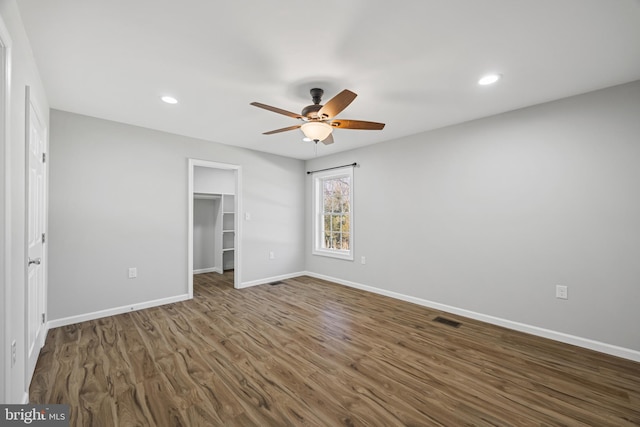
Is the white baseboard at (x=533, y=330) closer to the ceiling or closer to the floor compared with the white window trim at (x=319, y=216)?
closer to the floor

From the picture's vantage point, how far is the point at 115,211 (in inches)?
139

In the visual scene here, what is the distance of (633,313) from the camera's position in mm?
2447

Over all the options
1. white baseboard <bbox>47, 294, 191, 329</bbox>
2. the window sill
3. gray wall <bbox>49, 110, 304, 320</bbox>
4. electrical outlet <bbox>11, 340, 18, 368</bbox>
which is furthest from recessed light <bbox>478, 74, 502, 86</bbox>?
white baseboard <bbox>47, 294, 191, 329</bbox>

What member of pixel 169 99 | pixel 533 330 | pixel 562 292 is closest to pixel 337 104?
pixel 169 99

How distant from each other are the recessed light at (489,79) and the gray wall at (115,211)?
3.73 m

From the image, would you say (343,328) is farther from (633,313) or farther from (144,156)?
(144,156)

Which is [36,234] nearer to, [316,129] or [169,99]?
[169,99]

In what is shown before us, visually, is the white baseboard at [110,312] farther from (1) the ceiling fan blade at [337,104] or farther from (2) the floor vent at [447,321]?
(2) the floor vent at [447,321]

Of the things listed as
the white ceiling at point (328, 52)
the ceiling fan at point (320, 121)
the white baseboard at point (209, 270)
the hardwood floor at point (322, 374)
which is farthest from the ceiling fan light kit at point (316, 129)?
the white baseboard at point (209, 270)

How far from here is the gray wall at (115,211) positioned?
3170mm

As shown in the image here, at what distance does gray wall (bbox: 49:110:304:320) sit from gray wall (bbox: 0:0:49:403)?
1619 millimetres

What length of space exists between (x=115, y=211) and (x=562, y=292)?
5349 mm

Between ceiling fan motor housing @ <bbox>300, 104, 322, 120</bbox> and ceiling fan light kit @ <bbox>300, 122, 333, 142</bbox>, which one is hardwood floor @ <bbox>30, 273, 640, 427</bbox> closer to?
ceiling fan light kit @ <bbox>300, 122, 333, 142</bbox>

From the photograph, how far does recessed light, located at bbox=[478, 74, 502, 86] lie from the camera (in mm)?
2377
